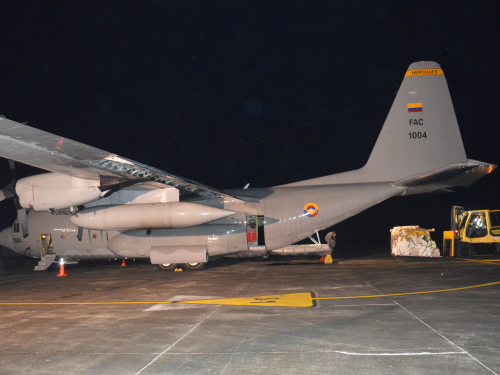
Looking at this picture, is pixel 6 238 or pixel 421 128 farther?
pixel 6 238

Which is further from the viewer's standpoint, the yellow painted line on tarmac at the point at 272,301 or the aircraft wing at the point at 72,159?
the aircraft wing at the point at 72,159

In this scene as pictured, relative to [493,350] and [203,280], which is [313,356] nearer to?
[493,350]

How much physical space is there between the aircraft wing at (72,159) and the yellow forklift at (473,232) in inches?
502

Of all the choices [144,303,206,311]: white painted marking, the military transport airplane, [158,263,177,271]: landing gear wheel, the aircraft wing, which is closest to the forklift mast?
the military transport airplane

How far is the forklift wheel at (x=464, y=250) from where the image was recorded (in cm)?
1971

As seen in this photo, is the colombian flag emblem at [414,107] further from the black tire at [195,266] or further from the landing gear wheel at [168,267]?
the landing gear wheel at [168,267]

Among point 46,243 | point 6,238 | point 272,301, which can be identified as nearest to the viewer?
point 272,301

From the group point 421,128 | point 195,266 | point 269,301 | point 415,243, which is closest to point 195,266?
point 195,266

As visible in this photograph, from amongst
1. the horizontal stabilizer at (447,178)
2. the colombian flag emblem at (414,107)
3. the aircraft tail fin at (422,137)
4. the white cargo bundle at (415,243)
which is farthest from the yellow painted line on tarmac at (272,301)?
the white cargo bundle at (415,243)

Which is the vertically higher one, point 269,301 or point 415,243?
point 415,243

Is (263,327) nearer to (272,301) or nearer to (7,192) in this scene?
(272,301)

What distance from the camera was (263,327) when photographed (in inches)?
289

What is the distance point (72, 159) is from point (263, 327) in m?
8.08

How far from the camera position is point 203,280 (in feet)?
45.9
